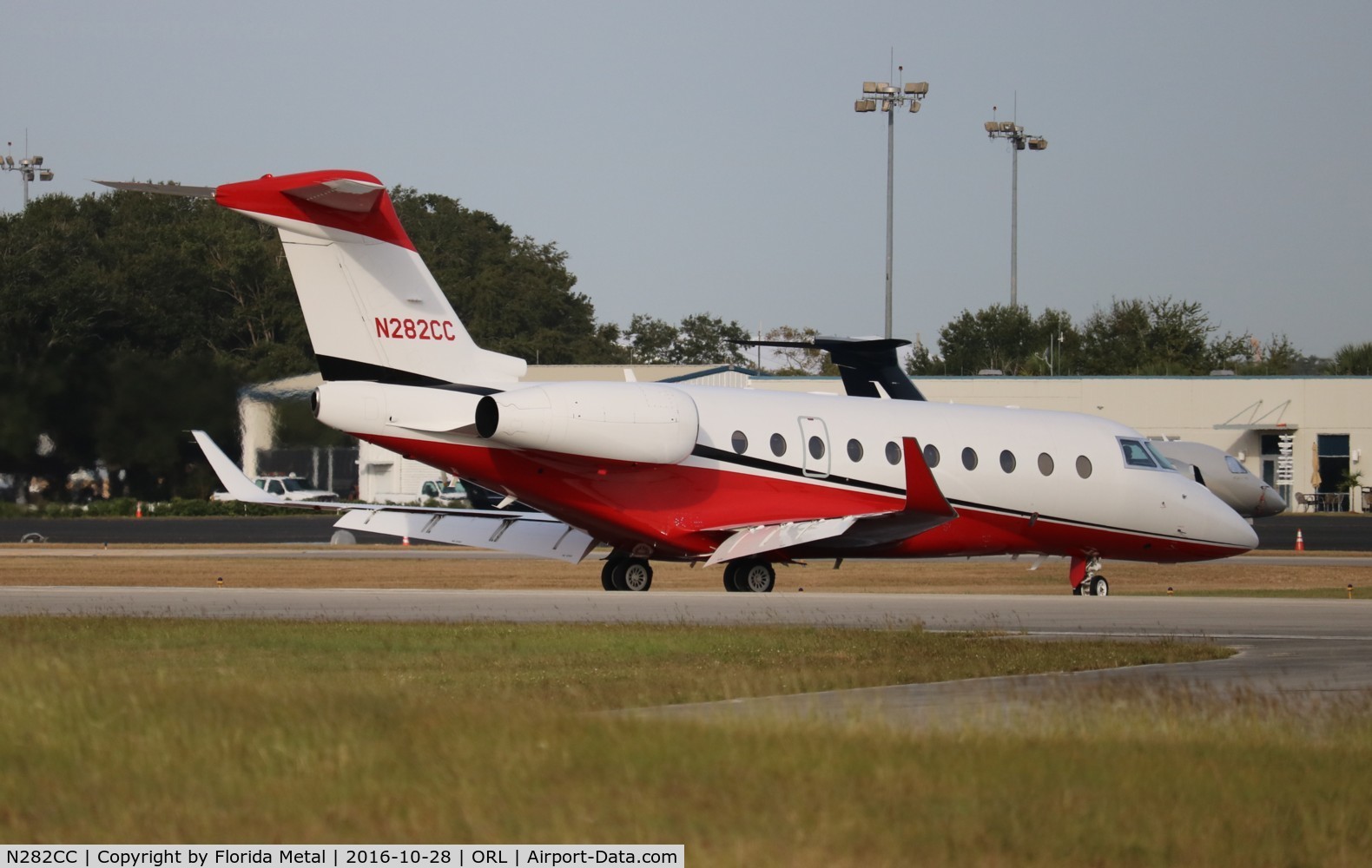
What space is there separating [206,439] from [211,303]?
29605mm

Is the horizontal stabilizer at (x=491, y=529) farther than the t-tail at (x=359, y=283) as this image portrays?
Yes

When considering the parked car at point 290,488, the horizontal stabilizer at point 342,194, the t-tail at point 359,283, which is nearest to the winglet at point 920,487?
the t-tail at point 359,283

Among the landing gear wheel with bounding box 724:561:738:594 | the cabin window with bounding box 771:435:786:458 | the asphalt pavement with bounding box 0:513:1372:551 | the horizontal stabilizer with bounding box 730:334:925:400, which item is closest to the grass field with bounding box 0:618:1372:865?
the cabin window with bounding box 771:435:786:458

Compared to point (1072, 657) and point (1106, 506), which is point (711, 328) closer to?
point (1106, 506)

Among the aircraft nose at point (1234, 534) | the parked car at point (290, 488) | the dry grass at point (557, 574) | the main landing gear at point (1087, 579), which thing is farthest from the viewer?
the parked car at point (290, 488)

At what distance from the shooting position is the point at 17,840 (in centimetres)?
665

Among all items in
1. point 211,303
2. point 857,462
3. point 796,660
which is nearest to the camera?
point 796,660

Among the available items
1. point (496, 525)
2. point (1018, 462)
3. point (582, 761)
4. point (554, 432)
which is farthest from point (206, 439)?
point (582, 761)

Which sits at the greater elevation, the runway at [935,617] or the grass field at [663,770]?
the grass field at [663,770]

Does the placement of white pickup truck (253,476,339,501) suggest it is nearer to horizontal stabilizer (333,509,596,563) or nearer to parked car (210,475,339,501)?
parked car (210,475,339,501)

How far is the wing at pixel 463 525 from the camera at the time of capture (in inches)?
1016

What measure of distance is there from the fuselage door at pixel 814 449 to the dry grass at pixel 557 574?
15.2 feet

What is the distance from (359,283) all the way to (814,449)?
7.16 metres

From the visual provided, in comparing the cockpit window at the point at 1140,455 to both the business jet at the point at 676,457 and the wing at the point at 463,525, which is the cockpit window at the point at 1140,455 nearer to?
the business jet at the point at 676,457
